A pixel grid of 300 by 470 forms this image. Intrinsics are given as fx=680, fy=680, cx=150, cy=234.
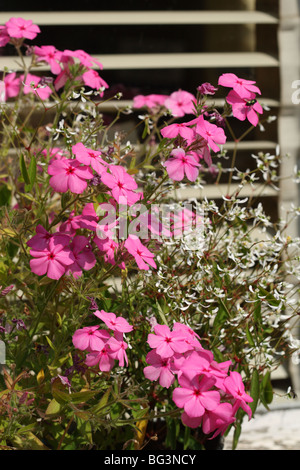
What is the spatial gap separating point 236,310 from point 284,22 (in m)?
1.50

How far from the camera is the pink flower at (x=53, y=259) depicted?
1.60m

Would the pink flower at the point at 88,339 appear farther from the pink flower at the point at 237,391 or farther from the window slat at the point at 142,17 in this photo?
the window slat at the point at 142,17

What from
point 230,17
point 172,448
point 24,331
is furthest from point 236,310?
point 230,17

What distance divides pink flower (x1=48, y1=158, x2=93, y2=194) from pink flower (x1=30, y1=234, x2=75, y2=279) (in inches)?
5.3

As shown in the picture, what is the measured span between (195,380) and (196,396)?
0.04 metres

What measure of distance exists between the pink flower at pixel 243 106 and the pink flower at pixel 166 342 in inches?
21.9

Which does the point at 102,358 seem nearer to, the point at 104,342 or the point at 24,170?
the point at 104,342

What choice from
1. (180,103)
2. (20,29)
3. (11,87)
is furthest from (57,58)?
(180,103)

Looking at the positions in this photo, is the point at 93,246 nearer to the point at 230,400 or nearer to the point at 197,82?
the point at 230,400

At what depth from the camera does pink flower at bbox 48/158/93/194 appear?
1601mm

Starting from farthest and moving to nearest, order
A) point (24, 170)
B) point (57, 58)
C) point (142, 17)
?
point (142, 17), point (57, 58), point (24, 170)

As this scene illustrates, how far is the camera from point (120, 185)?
1.62 m

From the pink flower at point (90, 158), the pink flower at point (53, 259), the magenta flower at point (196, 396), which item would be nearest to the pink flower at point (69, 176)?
the pink flower at point (90, 158)
